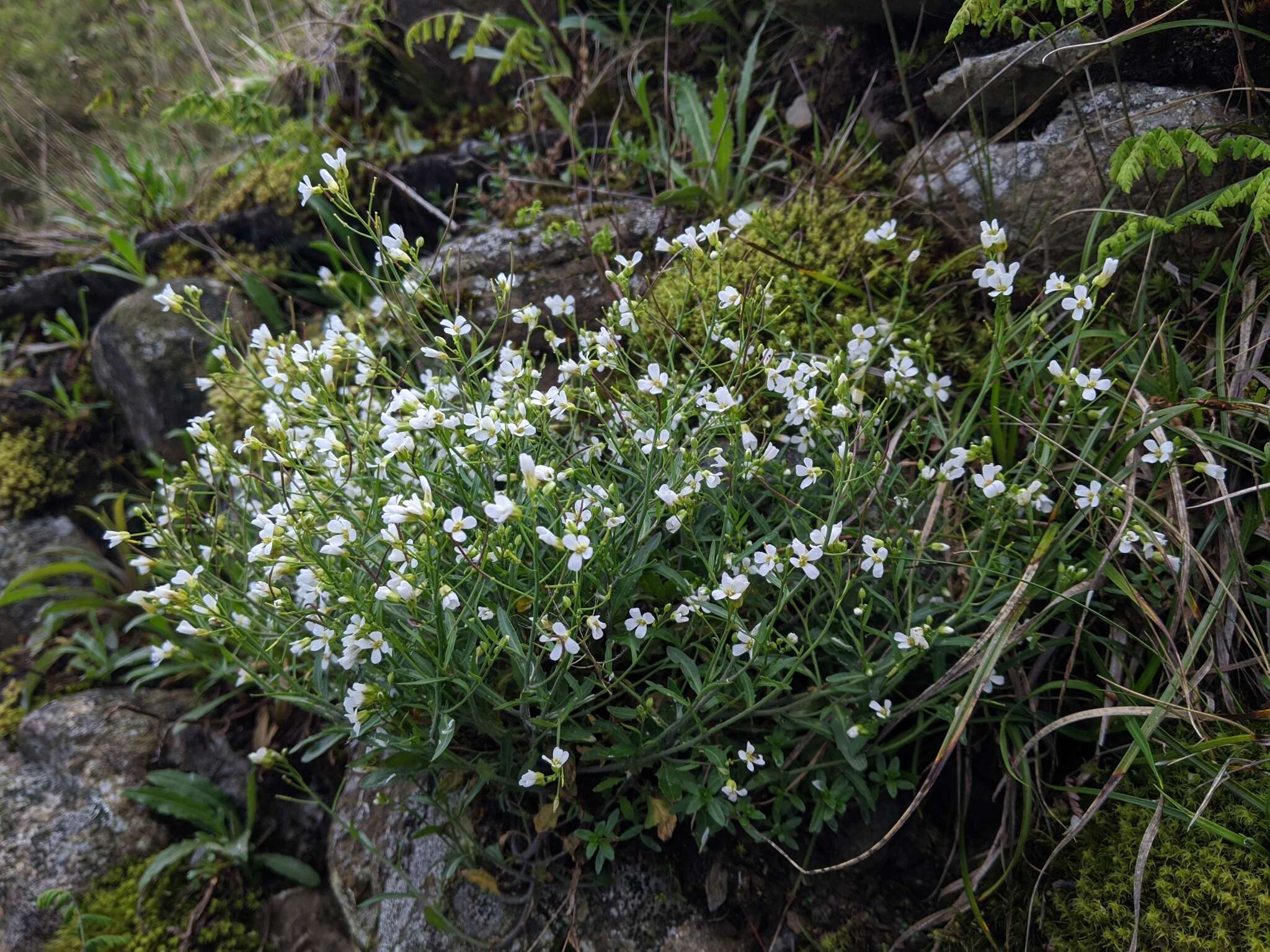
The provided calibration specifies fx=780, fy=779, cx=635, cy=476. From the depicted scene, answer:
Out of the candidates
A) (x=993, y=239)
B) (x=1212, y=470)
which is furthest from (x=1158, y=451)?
(x=993, y=239)

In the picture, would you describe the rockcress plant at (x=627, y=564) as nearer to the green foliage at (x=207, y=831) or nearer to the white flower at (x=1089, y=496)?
the white flower at (x=1089, y=496)

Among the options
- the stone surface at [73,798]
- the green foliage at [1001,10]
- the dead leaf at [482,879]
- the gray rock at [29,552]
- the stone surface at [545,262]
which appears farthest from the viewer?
the gray rock at [29,552]

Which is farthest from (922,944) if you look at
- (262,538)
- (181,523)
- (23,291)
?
(23,291)

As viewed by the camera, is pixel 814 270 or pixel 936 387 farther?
pixel 814 270

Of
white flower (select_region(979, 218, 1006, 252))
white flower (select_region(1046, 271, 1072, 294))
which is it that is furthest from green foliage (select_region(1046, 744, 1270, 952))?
→ white flower (select_region(979, 218, 1006, 252))

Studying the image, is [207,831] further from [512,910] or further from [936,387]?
[936,387]

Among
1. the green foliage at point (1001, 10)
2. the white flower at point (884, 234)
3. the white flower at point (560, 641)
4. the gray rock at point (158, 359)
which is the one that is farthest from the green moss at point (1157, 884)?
the gray rock at point (158, 359)

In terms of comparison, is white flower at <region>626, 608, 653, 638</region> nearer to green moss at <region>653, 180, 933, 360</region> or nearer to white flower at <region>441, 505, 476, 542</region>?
white flower at <region>441, 505, 476, 542</region>
